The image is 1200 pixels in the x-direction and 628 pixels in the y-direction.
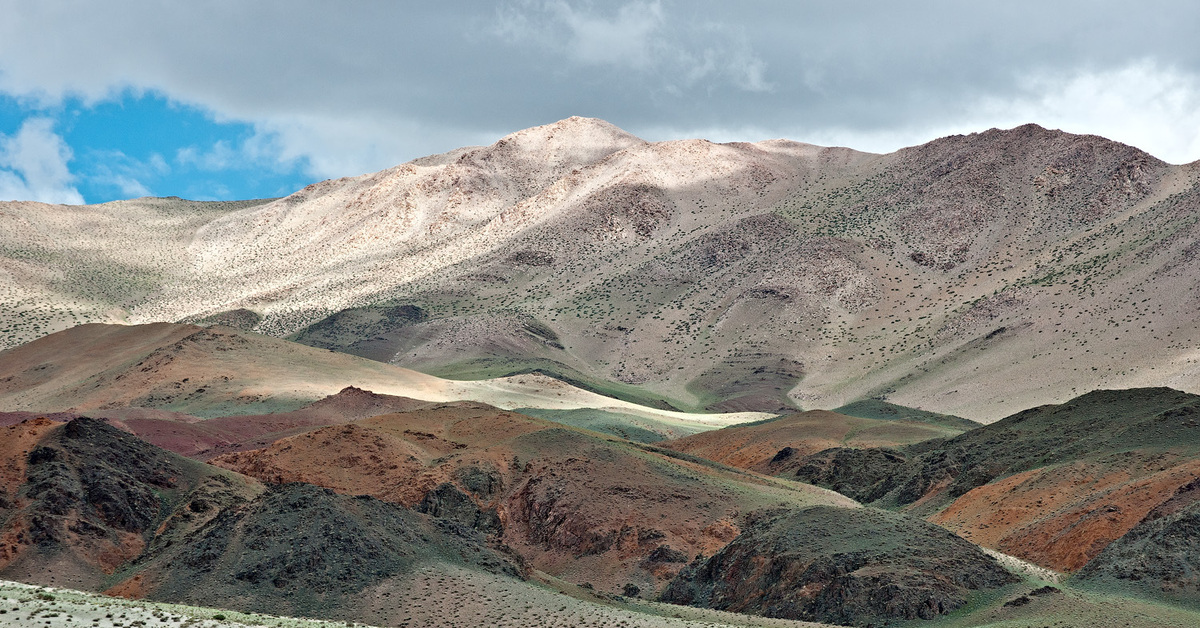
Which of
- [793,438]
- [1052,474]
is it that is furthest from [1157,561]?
[793,438]

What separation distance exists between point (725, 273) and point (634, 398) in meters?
36.1

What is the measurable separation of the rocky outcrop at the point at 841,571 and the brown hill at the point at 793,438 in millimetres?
31197

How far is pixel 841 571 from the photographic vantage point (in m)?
39.7

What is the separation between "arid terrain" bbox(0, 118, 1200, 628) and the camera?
125 feet

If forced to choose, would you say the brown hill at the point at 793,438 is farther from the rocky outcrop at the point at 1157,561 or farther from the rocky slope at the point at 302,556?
the rocky slope at the point at 302,556

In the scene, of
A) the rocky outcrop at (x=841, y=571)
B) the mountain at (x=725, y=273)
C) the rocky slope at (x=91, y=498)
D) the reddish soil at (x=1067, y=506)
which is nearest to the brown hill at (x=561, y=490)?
the rocky outcrop at (x=841, y=571)

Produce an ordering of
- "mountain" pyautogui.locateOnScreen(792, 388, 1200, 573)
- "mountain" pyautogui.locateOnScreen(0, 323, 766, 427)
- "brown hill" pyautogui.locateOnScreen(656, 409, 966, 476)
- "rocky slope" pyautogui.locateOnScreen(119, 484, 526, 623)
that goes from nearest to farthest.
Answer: "rocky slope" pyautogui.locateOnScreen(119, 484, 526, 623) < "mountain" pyautogui.locateOnScreen(792, 388, 1200, 573) < "brown hill" pyautogui.locateOnScreen(656, 409, 966, 476) < "mountain" pyautogui.locateOnScreen(0, 323, 766, 427)

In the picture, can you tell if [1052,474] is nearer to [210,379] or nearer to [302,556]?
[302,556]

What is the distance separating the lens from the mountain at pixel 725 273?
382ft

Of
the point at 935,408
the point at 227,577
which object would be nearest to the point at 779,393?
the point at 935,408

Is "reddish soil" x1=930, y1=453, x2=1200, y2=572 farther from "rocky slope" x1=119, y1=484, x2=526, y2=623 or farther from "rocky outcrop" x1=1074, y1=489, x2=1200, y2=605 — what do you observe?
"rocky slope" x1=119, y1=484, x2=526, y2=623

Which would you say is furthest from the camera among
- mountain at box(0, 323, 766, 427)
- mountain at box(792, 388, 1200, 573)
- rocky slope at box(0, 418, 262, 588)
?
mountain at box(0, 323, 766, 427)

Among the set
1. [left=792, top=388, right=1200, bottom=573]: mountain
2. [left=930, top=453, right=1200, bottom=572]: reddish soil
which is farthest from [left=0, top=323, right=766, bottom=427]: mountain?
[left=930, top=453, right=1200, bottom=572]: reddish soil

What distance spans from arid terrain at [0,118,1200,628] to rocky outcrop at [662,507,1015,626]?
15 centimetres
